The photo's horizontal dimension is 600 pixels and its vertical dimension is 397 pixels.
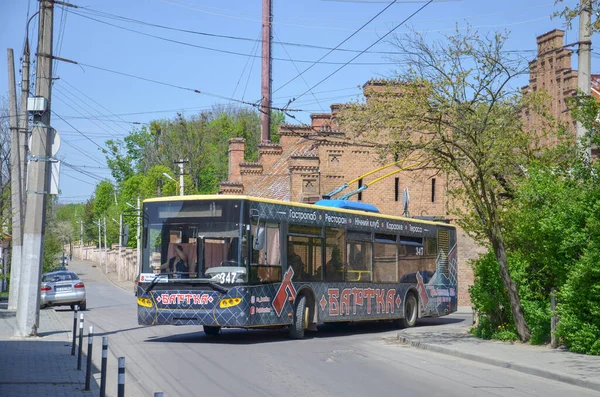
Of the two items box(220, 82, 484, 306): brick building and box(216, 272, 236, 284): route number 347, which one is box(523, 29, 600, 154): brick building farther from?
box(216, 272, 236, 284): route number 347

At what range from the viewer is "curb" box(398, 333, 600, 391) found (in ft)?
41.4

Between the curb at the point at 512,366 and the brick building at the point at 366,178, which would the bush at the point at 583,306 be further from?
the brick building at the point at 366,178

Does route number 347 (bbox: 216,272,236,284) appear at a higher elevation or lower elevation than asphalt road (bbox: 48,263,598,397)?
higher

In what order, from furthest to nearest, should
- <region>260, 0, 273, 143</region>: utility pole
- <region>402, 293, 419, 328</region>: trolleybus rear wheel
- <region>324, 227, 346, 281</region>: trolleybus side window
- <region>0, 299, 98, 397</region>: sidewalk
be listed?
<region>260, 0, 273, 143</region>: utility pole
<region>402, 293, 419, 328</region>: trolleybus rear wheel
<region>324, 227, 346, 281</region>: trolleybus side window
<region>0, 299, 98, 397</region>: sidewalk

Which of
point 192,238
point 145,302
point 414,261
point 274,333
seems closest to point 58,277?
point 274,333

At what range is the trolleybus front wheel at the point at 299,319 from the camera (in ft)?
65.7

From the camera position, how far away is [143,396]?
36.5ft

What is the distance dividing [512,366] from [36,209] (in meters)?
11.0

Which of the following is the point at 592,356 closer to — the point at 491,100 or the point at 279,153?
the point at 491,100

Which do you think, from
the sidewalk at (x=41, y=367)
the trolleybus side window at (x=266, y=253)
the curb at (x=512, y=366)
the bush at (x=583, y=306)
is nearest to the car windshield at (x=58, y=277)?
the sidewalk at (x=41, y=367)

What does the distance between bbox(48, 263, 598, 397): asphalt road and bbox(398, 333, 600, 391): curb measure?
18cm

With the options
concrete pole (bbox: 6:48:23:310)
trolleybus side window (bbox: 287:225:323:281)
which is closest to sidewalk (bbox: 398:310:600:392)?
trolleybus side window (bbox: 287:225:323:281)

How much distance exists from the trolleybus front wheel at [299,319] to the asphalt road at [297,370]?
241mm

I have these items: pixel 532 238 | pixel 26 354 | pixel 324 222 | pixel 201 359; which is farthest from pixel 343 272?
pixel 26 354
